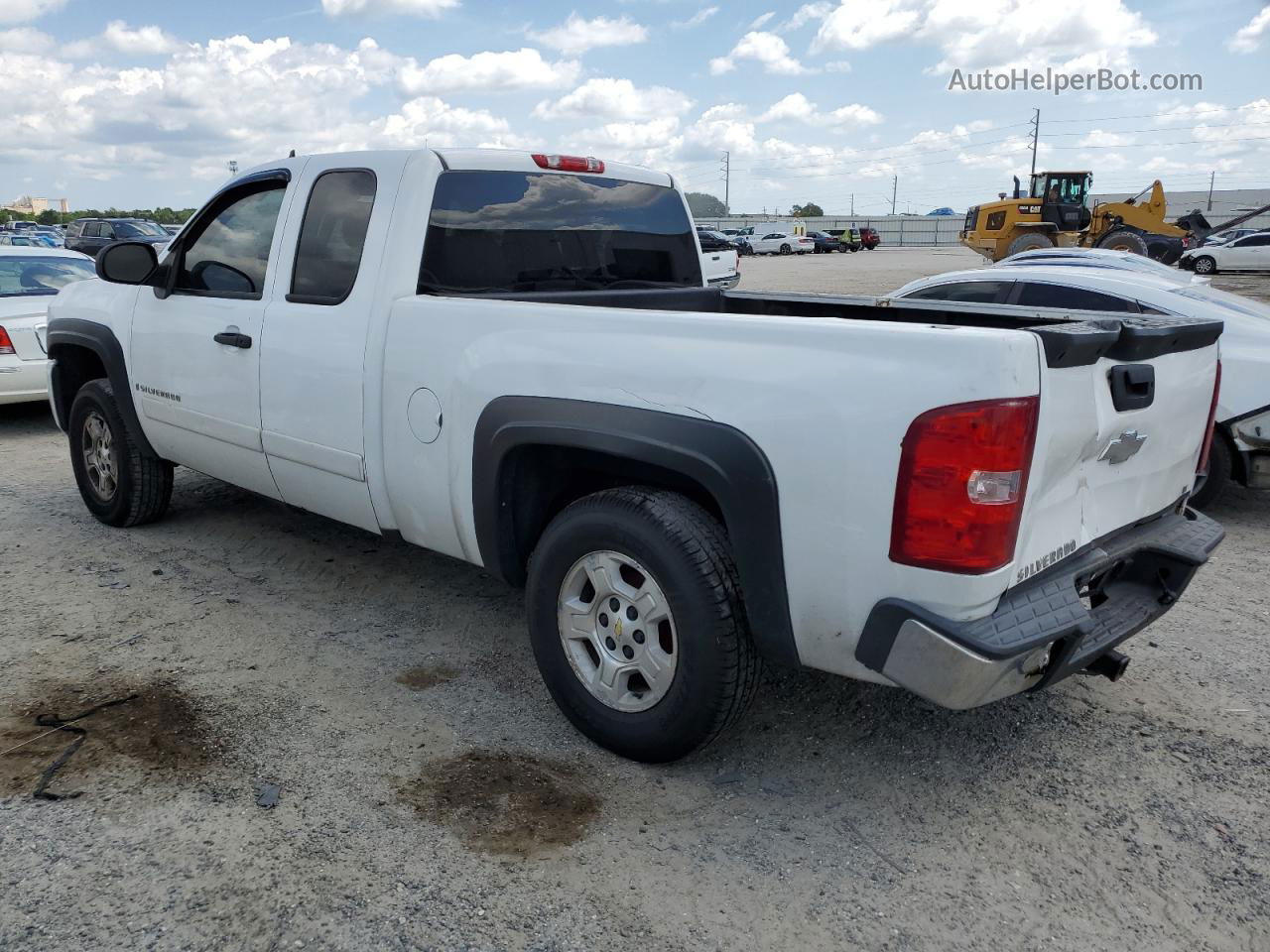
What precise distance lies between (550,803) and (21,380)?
7.67m

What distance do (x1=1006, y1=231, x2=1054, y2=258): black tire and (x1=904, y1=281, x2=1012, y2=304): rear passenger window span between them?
769 inches

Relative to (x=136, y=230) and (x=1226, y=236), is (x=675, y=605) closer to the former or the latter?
(x=136, y=230)

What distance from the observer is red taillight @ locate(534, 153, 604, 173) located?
4.22 m

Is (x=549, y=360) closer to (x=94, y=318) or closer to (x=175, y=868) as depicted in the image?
(x=175, y=868)

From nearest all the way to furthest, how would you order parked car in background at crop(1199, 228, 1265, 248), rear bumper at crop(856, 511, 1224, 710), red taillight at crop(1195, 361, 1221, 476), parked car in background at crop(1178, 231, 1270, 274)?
rear bumper at crop(856, 511, 1224, 710) → red taillight at crop(1195, 361, 1221, 476) → parked car in background at crop(1178, 231, 1270, 274) → parked car in background at crop(1199, 228, 1265, 248)

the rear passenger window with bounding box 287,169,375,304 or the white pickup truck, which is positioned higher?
the rear passenger window with bounding box 287,169,375,304

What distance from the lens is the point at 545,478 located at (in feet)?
11.1

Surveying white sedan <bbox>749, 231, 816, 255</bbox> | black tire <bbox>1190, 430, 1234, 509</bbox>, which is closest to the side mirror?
black tire <bbox>1190, 430, 1234, 509</bbox>

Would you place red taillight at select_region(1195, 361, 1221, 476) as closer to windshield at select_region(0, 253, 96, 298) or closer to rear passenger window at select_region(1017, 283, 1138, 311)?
rear passenger window at select_region(1017, 283, 1138, 311)

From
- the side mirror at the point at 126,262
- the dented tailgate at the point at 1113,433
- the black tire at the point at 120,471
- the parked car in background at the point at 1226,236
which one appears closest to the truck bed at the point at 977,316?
the dented tailgate at the point at 1113,433

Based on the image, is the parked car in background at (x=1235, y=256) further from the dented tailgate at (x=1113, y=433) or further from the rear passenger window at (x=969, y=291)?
the dented tailgate at (x=1113, y=433)

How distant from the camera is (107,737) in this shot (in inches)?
131

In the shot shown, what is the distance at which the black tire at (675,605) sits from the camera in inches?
109

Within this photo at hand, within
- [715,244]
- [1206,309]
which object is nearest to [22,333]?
[1206,309]
